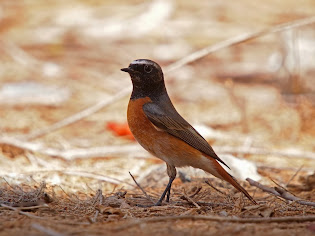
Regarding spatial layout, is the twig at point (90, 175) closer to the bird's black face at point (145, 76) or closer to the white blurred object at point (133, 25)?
the bird's black face at point (145, 76)

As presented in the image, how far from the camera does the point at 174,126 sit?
4.77m

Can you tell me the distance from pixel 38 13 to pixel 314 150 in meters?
10.1

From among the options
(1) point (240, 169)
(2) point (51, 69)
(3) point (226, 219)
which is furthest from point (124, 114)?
(3) point (226, 219)

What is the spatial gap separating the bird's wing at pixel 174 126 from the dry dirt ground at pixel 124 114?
398 millimetres

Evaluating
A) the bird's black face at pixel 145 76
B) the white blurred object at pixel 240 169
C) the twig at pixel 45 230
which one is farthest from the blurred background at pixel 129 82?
the twig at pixel 45 230

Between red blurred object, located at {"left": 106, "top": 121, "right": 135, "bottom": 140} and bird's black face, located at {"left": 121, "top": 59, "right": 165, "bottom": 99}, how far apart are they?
3.61 meters

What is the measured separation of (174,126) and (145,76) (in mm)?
607

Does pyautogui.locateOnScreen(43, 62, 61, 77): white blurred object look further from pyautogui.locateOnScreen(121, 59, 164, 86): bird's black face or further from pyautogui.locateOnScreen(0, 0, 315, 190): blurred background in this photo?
pyautogui.locateOnScreen(121, 59, 164, 86): bird's black face

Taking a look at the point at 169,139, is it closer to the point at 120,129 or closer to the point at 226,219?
the point at 226,219

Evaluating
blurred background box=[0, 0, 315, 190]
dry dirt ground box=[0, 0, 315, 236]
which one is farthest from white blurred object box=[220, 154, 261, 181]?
blurred background box=[0, 0, 315, 190]

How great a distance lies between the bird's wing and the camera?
4.71m

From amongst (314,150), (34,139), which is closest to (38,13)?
(34,139)

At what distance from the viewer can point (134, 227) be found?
342cm

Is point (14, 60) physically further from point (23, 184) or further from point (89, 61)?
point (23, 184)
